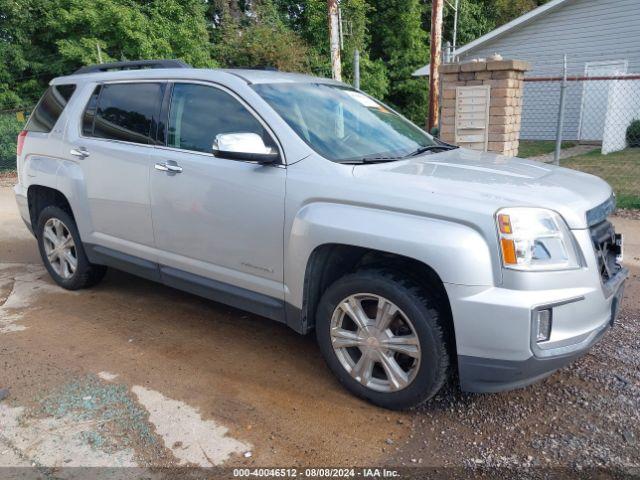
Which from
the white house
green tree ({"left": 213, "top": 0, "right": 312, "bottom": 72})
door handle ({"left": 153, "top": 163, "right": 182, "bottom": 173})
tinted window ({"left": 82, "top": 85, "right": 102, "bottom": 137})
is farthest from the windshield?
green tree ({"left": 213, "top": 0, "right": 312, "bottom": 72})

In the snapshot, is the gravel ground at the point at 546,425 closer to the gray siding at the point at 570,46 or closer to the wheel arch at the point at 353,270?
the wheel arch at the point at 353,270

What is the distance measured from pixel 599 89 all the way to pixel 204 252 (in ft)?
51.4

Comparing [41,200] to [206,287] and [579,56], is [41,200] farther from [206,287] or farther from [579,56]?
[579,56]

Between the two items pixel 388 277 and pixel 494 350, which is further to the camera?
pixel 388 277

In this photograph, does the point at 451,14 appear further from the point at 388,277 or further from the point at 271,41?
the point at 388,277

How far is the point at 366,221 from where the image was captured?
2941 mm

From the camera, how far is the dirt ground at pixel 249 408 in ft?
9.07

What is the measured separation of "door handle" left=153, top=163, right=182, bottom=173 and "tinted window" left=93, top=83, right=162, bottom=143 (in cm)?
31

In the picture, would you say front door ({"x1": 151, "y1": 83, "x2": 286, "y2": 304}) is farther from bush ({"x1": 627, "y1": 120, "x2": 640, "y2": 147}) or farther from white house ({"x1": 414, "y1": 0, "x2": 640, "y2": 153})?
bush ({"x1": 627, "y1": 120, "x2": 640, "y2": 147})

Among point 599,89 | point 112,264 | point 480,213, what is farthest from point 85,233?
point 599,89

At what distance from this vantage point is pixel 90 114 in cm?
459

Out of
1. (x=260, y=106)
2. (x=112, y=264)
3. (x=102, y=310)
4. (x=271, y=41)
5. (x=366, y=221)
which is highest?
(x=271, y=41)

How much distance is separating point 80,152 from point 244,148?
2.01m

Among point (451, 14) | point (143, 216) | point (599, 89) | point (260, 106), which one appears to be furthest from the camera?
point (451, 14)
